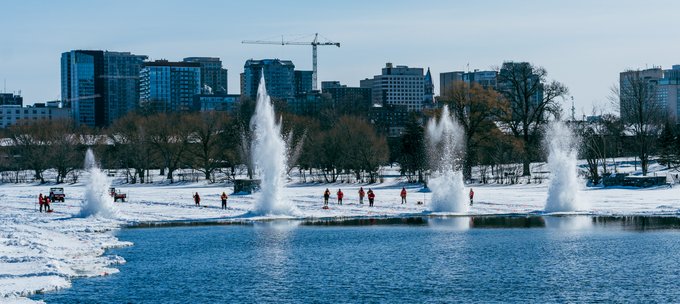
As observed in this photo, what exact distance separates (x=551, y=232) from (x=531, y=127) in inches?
2415

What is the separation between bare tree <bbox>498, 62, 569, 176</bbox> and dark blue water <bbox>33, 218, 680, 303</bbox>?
1804 inches

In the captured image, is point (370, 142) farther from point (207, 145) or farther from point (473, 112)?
point (207, 145)

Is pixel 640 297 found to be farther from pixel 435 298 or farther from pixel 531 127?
pixel 531 127

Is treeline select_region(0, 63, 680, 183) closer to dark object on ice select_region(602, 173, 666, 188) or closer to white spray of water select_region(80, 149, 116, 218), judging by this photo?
dark object on ice select_region(602, 173, 666, 188)

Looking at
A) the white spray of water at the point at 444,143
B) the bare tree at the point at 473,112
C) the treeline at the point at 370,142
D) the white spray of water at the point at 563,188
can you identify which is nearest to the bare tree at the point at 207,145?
the treeline at the point at 370,142

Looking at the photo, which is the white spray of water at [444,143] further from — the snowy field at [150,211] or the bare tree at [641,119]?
the bare tree at [641,119]

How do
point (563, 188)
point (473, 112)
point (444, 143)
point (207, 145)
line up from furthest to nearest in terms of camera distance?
point (207, 145), point (473, 112), point (444, 143), point (563, 188)

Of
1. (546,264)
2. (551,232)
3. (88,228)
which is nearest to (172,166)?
(88,228)

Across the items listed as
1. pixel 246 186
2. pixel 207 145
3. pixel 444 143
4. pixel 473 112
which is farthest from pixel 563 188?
pixel 207 145

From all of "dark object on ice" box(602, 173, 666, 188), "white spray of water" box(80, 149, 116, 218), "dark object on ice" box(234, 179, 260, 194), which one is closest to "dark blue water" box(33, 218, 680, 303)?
"white spray of water" box(80, 149, 116, 218)

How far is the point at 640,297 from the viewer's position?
116ft

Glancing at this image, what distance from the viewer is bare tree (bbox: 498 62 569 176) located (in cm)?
10769

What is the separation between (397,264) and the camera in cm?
4416

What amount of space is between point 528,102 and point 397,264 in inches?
2731
